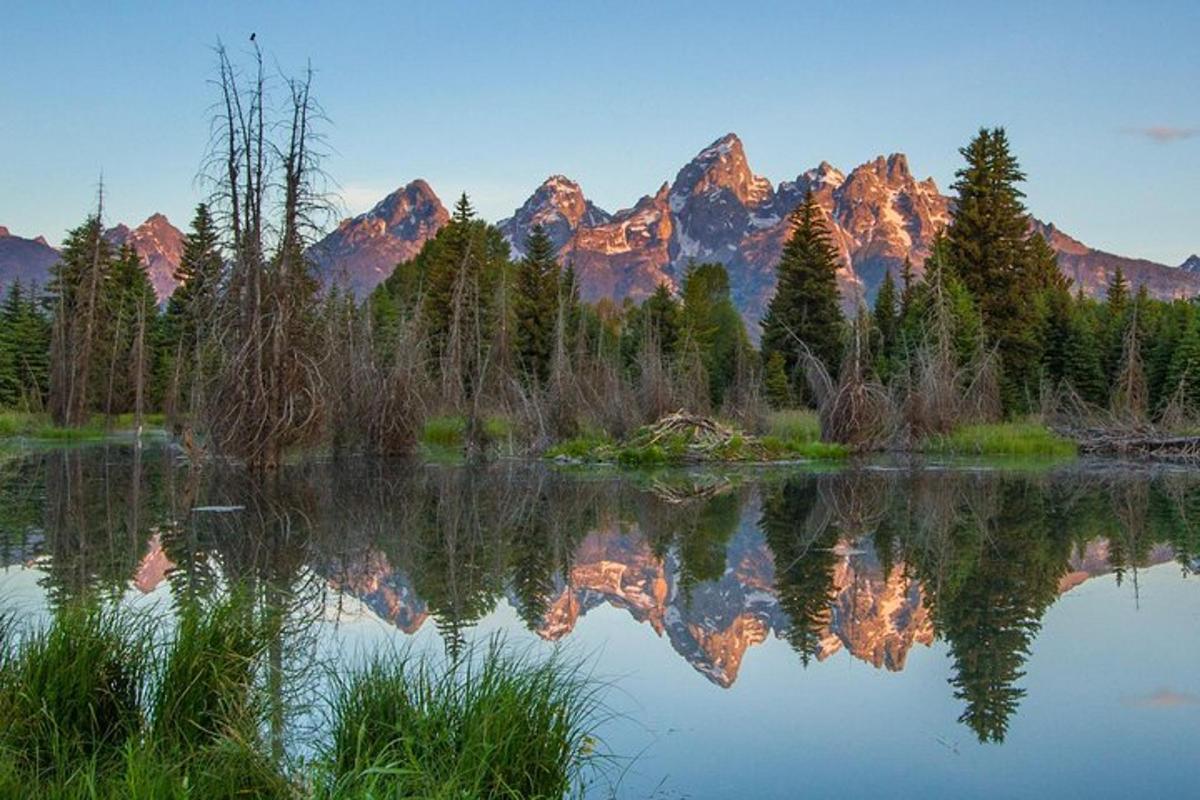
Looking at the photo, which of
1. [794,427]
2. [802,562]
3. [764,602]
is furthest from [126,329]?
[764,602]

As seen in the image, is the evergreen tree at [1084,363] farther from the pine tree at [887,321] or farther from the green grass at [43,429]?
the green grass at [43,429]

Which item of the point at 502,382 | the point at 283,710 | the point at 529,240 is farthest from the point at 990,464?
the point at 529,240

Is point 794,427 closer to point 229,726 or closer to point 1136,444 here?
point 1136,444

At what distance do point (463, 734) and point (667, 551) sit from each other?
7.75m

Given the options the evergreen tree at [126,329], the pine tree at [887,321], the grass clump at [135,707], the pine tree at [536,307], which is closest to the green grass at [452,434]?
the pine tree at [536,307]

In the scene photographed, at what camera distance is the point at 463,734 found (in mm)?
4168

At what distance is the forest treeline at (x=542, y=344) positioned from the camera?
2072 centimetres

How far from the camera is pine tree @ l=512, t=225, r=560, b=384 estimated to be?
159 feet

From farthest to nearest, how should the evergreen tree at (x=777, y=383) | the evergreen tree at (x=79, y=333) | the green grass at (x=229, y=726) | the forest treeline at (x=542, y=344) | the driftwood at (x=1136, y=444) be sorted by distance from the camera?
the evergreen tree at (x=777, y=383) < the evergreen tree at (x=79, y=333) < the driftwood at (x=1136, y=444) < the forest treeline at (x=542, y=344) < the green grass at (x=229, y=726)

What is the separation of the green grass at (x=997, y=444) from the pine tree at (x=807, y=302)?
1642 cm

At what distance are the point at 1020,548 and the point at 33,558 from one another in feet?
32.3

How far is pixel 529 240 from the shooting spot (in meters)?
50.7

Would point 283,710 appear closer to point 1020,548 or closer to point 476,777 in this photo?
point 476,777

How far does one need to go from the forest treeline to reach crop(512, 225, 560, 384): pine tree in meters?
0.10
